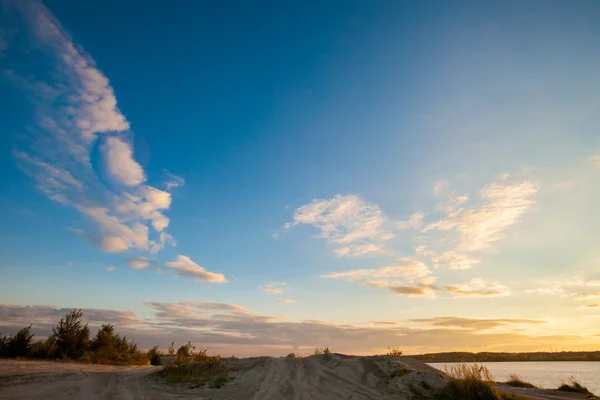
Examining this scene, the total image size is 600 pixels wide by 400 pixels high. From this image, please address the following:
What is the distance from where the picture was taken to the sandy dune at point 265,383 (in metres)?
8.44

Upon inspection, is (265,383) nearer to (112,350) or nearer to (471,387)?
(471,387)

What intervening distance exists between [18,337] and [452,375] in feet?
65.4

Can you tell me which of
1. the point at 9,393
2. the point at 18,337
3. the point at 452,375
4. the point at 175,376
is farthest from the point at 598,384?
the point at 18,337

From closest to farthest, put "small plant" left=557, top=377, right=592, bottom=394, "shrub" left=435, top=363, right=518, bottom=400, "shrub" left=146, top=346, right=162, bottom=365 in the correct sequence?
"shrub" left=435, top=363, right=518, bottom=400
"small plant" left=557, top=377, right=592, bottom=394
"shrub" left=146, top=346, right=162, bottom=365

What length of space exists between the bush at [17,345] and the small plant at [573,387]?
24.3 metres

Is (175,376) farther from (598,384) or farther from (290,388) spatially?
(598,384)

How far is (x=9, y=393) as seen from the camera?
743cm

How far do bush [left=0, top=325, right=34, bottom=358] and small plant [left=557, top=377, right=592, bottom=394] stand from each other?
24328 millimetres

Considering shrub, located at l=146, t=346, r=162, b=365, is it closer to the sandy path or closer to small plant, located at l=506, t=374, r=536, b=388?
the sandy path

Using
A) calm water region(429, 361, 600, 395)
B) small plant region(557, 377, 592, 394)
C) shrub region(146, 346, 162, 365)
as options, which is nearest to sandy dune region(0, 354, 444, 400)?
calm water region(429, 361, 600, 395)

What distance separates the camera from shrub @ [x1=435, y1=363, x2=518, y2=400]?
27.3 ft

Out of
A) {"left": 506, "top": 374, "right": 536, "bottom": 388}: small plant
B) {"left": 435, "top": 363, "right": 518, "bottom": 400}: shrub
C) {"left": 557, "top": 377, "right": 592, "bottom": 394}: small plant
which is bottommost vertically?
{"left": 506, "top": 374, "right": 536, "bottom": 388}: small plant

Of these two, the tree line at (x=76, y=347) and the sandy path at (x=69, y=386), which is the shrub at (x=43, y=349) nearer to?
the tree line at (x=76, y=347)

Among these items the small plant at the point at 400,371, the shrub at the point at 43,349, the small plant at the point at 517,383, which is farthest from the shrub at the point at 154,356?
the small plant at the point at 517,383
